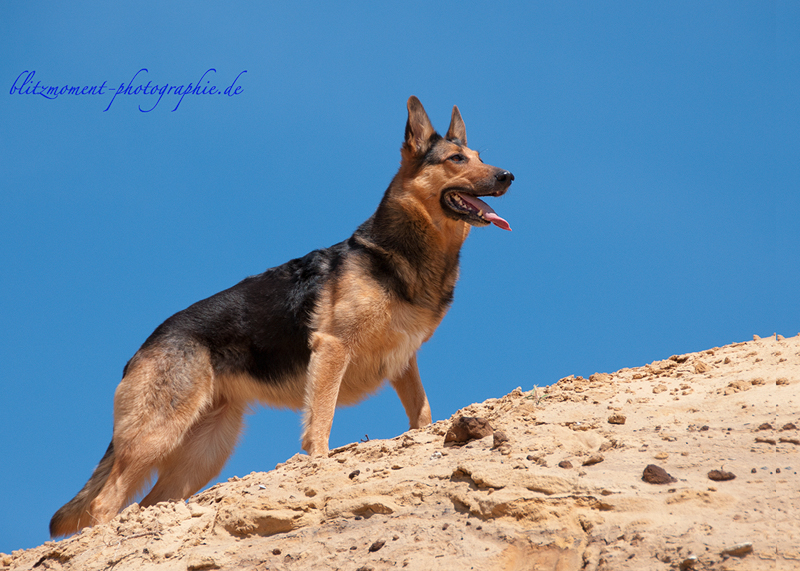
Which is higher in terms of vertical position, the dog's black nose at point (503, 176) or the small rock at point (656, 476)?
the dog's black nose at point (503, 176)

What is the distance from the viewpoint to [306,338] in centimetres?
777

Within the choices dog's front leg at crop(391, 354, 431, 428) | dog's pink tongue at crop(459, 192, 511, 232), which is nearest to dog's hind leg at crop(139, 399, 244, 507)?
dog's front leg at crop(391, 354, 431, 428)

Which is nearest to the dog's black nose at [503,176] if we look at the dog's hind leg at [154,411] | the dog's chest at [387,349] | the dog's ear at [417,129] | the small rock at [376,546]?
the dog's ear at [417,129]

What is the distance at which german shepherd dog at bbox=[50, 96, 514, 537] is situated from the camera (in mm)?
7598

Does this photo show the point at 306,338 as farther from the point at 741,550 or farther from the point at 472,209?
the point at 741,550

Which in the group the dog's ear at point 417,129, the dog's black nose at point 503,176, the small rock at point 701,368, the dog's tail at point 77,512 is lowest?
the dog's tail at point 77,512

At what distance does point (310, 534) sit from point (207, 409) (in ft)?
12.3

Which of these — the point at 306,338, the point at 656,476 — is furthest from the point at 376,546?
Result: the point at 306,338

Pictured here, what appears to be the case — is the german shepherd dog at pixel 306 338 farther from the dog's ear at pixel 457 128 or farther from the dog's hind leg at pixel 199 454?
the dog's ear at pixel 457 128

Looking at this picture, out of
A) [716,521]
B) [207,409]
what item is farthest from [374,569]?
[207,409]

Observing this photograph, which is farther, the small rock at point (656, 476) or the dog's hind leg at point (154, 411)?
the dog's hind leg at point (154, 411)

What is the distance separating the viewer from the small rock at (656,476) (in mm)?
4266

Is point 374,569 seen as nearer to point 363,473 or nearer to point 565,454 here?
point 363,473

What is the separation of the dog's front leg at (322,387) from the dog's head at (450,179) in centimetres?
208
